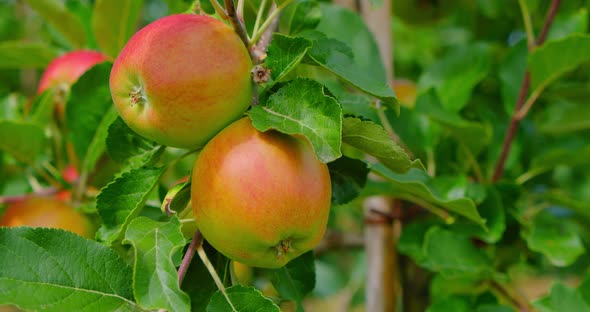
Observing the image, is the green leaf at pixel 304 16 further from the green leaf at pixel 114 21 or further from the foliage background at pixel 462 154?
the green leaf at pixel 114 21

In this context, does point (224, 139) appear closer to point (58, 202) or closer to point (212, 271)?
point (212, 271)

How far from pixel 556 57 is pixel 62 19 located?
83 cm

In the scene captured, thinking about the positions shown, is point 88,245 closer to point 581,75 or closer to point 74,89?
point 74,89

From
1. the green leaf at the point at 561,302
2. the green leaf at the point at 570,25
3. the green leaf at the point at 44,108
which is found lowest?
the green leaf at the point at 561,302

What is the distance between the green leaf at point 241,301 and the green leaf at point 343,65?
21 centimetres

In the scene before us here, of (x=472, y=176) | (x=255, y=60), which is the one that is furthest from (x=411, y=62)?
(x=255, y=60)

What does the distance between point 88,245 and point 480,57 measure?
81cm

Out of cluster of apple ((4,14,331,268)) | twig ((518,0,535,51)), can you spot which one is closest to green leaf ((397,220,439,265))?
twig ((518,0,535,51))

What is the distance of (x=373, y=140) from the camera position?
23.5 inches

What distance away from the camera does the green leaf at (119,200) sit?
2.12 ft

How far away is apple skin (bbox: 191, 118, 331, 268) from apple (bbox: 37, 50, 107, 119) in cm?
50

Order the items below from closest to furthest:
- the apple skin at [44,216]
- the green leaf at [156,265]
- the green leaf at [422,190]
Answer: the green leaf at [156,265]
the green leaf at [422,190]
the apple skin at [44,216]

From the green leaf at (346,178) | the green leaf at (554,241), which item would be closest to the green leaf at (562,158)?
the green leaf at (554,241)

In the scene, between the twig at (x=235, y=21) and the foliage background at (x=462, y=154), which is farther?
the foliage background at (x=462, y=154)
